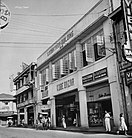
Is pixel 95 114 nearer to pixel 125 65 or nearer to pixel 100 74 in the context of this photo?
pixel 100 74

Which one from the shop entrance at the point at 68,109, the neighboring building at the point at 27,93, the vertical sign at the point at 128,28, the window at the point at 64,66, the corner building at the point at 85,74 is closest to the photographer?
the vertical sign at the point at 128,28

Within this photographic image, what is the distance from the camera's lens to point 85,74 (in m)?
19.7

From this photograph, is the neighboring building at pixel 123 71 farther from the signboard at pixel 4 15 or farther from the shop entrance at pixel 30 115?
the shop entrance at pixel 30 115

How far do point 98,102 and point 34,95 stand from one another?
1432 cm

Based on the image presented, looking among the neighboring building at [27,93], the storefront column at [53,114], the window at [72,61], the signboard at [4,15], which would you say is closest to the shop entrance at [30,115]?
the neighboring building at [27,93]

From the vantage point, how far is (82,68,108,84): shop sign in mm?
17170

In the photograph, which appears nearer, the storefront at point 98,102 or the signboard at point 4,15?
the signboard at point 4,15

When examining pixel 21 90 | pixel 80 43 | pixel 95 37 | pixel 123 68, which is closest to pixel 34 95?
pixel 21 90

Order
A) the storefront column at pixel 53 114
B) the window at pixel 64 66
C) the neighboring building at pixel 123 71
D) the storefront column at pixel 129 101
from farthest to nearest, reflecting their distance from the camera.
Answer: the storefront column at pixel 53 114, the window at pixel 64 66, the neighboring building at pixel 123 71, the storefront column at pixel 129 101

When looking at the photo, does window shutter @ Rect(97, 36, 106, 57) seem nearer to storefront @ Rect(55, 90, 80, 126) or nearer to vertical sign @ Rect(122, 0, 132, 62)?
vertical sign @ Rect(122, 0, 132, 62)

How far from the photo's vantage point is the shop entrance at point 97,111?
18.8 metres

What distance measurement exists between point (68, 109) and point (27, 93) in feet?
45.9

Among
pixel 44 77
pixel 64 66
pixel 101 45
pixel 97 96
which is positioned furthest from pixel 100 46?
pixel 44 77

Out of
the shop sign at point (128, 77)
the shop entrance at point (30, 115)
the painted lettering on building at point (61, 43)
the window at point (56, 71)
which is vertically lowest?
the shop entrance at point (30, 115)
